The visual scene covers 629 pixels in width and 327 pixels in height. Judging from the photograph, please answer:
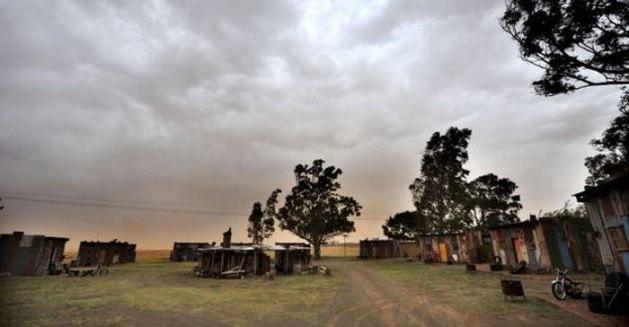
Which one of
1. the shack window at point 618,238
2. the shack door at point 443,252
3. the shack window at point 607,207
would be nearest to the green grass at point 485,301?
the shack window at point 618,238

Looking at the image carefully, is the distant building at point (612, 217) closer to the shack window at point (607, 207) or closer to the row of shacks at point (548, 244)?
the shack window at point (607, 207)

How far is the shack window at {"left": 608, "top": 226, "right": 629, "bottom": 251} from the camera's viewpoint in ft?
53.7

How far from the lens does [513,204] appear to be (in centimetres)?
5959

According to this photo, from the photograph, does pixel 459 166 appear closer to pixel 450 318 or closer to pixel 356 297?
pixel 356 297

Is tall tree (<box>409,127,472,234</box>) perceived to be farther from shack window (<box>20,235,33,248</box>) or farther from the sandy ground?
shack window (<box>20,235,33,248</box>)

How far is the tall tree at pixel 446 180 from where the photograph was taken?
5222 centimetres

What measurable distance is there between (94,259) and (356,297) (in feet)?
174

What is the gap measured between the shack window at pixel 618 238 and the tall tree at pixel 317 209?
162 feet

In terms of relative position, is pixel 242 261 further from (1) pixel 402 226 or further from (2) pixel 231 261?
(1) pixel 402 226

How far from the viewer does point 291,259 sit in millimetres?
39469

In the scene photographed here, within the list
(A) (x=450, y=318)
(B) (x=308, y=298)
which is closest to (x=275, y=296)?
(B) (x=308, y=298)

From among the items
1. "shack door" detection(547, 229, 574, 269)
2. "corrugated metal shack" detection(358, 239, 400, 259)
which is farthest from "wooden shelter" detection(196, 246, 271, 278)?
"corrugated metal shack" detection(358, 239, 400, 259)

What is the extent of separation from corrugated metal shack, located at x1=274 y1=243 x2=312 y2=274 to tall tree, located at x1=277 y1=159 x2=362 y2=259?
23.5 m

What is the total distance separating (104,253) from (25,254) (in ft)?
71.8
